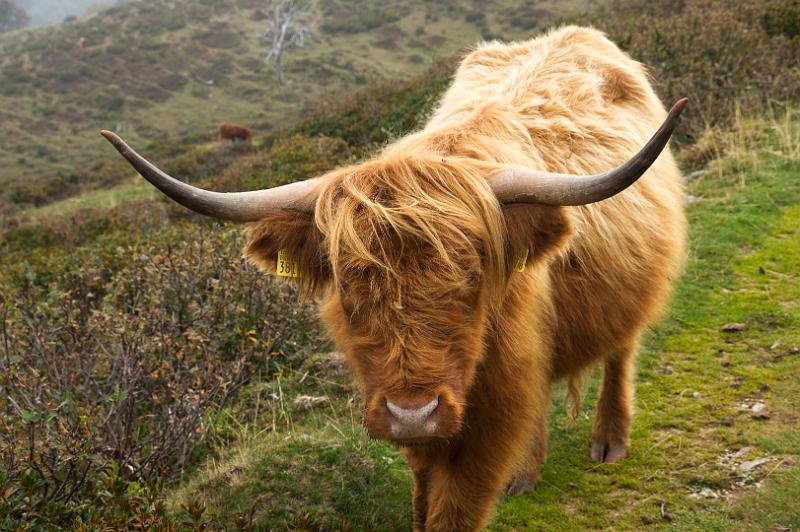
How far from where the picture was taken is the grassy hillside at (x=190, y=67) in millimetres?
37406

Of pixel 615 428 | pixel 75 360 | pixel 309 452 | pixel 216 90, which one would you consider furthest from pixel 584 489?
pixel 216 90

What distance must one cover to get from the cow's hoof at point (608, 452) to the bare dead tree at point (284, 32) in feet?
148

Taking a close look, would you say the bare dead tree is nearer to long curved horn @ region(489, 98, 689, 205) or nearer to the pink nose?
long curved horn @ region(489, 98, 689, 205)

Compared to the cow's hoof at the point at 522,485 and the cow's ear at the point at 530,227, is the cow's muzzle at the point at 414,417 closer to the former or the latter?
the cow's ear at the point at 530,227

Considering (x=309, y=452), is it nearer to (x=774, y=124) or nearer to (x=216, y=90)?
(x=774, y=124)

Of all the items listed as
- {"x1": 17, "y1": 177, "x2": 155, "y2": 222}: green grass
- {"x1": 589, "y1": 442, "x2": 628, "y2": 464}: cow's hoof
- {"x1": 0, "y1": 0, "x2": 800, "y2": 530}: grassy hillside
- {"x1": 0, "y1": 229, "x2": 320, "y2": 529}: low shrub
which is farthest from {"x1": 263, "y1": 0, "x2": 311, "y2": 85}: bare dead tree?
{"x1": 589, "y1": 442, "x2": 628, "y2": 464}: cow's hoof

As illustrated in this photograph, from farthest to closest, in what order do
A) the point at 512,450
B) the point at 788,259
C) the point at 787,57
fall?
the point at 787,57 → the point at 788,259 → the point at 512,450

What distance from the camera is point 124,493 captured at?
301 centimetres

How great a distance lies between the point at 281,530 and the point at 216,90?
151ft

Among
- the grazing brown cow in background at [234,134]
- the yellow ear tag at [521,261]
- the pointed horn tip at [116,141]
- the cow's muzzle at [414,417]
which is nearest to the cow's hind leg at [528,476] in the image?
the yellow ear tag at [521,261]

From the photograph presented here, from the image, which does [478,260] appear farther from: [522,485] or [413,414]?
[522,485]

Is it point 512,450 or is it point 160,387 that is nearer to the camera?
point 512,450

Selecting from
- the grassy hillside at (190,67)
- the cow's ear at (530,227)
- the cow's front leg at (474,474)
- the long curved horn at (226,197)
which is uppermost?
the long curved horn at (226,197)

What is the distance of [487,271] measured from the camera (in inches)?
85.0
